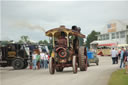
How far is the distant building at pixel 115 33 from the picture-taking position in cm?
6895

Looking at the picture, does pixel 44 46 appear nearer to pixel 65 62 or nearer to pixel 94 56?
pixel 94 56

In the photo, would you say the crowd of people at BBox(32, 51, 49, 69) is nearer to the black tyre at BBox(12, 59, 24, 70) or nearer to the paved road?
the black tyre at BBox(12, 59, 24, 70)

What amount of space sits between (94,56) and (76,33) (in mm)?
8414

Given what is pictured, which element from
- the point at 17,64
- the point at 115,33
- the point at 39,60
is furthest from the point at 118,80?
the point at 115,33

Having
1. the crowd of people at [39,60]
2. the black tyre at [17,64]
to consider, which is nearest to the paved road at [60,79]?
the crowd of people at [39,60]

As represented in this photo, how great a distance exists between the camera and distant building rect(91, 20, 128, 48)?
68.9 metres

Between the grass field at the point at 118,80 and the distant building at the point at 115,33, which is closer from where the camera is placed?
the grass field at the point at 118,80

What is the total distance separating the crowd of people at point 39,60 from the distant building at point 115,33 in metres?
46.0

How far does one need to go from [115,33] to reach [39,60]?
187 ft

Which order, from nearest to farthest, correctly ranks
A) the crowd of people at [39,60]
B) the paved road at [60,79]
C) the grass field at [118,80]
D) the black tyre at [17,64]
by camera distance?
1. the grass field at [118,80]
2. the paved road at [60,79]
3. the crowd of people at [39,60]
4. the black tyre at [17,64]

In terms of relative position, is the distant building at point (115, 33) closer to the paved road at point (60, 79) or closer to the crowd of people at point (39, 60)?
the crowd of people at point (39, 60)

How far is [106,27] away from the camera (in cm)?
Answer: 8188

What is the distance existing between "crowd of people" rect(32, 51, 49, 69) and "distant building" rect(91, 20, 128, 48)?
151 feet

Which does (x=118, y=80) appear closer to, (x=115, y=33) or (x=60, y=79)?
(x=60, y=79)
